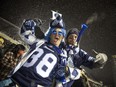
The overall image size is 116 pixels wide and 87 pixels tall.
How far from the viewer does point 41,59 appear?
2643 millimetres

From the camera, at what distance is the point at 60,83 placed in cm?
281

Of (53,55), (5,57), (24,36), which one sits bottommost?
(5,57)

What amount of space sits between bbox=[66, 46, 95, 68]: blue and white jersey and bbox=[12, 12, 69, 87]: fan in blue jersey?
372mm

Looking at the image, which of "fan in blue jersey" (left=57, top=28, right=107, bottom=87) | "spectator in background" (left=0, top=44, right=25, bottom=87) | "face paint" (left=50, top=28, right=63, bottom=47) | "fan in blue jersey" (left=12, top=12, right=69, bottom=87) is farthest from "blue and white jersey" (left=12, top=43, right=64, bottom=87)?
"spectator in background" (left=0, top=44, right=25, bottom=87)

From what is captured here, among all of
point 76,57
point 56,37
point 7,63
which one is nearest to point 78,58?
point 76,57

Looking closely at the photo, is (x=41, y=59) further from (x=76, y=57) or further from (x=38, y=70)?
(x=76, y=57)

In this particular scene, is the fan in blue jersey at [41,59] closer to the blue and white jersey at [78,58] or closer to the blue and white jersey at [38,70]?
the blue and white jersey at [38,70]

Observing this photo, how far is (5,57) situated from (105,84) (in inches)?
274

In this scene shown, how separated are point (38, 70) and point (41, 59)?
0.16 meters

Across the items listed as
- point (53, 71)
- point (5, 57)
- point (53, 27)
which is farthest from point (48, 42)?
point (5, 57)

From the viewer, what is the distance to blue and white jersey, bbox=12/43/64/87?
2.52 meters

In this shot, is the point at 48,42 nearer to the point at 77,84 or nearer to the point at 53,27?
the point at 53,27

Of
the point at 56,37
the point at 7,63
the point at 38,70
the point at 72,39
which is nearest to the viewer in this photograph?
the point at 38,70

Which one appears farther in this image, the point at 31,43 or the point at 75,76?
the point at 31,43
